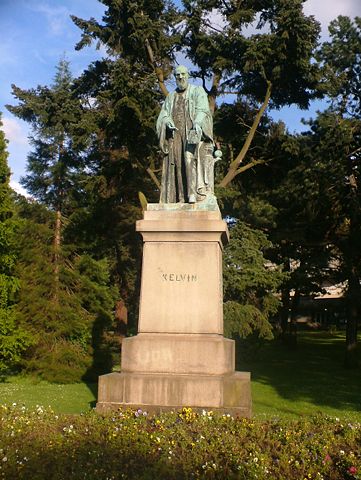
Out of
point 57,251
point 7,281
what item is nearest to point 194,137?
point 7,281

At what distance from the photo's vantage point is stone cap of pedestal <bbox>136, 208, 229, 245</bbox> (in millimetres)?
8219

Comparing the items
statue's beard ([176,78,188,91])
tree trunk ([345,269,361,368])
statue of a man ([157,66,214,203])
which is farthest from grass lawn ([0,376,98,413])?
tree trunk ([345,269,361,368])

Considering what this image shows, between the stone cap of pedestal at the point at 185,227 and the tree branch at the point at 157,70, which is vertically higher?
the tree branch at the point at 157,70

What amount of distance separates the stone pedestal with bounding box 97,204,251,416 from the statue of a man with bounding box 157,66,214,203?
39 cm

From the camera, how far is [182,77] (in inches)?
352

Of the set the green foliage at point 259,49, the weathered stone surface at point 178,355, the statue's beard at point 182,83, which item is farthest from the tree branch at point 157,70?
the weathered stone surface at point 178,355

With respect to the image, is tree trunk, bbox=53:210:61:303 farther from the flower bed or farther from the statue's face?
the flower bed

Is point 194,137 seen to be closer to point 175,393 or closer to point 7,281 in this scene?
point 175,393

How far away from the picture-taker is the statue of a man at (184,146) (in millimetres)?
8766

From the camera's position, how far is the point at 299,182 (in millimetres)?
23250

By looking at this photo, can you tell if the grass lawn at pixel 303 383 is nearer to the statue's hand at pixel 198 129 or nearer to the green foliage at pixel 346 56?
the statue's hand at pixel 198 129

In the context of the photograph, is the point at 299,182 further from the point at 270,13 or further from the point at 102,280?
the point at 102,280

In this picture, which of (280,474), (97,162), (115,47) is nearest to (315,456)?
(280,474)

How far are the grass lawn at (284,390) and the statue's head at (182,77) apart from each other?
17.4 ft
